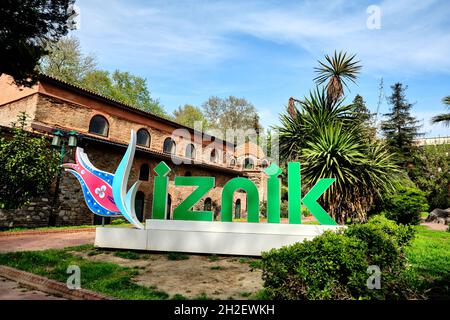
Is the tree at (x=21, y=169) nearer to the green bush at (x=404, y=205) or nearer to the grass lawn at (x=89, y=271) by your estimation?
the grass lawn at (x=89, y=271)

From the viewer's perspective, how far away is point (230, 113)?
4375cm

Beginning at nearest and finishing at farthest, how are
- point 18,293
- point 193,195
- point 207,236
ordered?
point 18,293 → point 207,236 → point 193,195

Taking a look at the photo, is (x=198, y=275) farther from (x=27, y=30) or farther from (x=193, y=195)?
(x=27, y=30)

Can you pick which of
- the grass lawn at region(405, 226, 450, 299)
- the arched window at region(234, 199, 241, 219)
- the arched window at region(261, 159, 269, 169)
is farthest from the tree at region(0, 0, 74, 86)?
the arched window at region(261, 159, 269, 169)

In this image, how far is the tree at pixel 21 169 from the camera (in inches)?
421

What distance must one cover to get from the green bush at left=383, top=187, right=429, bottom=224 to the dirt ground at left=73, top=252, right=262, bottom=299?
1044 centimetres

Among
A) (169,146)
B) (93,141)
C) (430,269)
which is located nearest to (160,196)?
(430,269)

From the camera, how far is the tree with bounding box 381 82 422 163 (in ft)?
128

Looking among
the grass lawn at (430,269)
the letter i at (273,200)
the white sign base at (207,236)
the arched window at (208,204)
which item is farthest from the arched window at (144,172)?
the grass lawn at (430,269)

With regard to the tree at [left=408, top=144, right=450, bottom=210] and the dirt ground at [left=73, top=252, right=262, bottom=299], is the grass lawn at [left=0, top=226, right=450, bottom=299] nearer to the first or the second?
the dirt ground at [left=73, top=252, right=262, bottom=299]

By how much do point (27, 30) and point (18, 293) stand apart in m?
10.2

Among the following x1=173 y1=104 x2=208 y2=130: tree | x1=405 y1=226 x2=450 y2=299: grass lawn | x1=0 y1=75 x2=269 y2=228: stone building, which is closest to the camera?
x1=405 y1=226 x2=450 y2=299: grass lawn

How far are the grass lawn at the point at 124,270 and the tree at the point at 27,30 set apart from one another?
293 inches

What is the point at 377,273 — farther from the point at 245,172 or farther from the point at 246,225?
the point at 245,172
